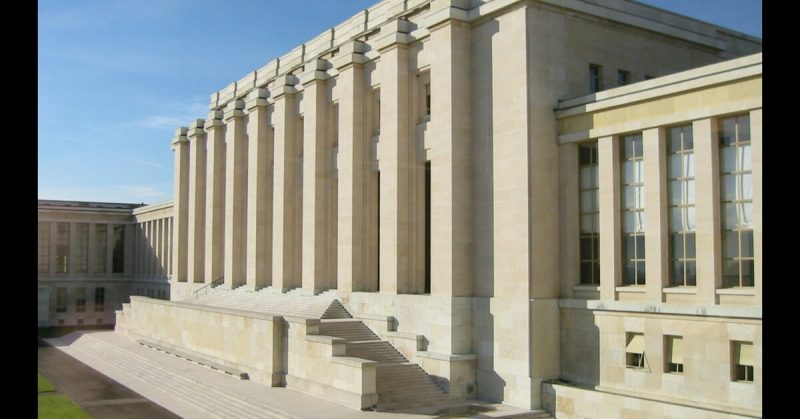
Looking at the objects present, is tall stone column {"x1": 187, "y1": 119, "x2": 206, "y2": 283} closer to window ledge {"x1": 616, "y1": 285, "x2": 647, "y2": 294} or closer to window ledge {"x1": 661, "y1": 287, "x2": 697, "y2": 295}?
window ledge {"x1": 616, "y1": 285, "x2": 647, "y2": 294}

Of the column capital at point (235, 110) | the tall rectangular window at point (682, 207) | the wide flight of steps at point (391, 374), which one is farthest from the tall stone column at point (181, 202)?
the tall rectangular window at point (682, 207)

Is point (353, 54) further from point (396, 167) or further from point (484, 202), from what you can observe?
point (484, 202)

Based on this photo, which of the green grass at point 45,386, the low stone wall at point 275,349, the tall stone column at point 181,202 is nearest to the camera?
the low stone wall at point 275,349

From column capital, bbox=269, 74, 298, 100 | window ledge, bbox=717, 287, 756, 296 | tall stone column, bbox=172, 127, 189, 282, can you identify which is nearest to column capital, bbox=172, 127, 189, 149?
tall stone column, bbox=172, 127, 189, 282

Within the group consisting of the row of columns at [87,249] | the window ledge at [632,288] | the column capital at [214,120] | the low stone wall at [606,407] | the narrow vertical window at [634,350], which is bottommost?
the low stone wall at [606,407]

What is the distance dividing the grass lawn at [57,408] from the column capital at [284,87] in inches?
886

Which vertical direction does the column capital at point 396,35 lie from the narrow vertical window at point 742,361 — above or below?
above

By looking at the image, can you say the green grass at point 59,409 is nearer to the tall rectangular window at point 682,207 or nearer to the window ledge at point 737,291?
the tall rectangular window at point 682,207

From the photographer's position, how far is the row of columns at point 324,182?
33719 mm

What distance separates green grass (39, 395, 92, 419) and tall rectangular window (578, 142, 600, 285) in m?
21.4

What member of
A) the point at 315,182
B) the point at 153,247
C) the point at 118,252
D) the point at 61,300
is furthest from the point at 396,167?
the point at 118,252

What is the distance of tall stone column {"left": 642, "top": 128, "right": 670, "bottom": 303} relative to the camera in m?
27.1
